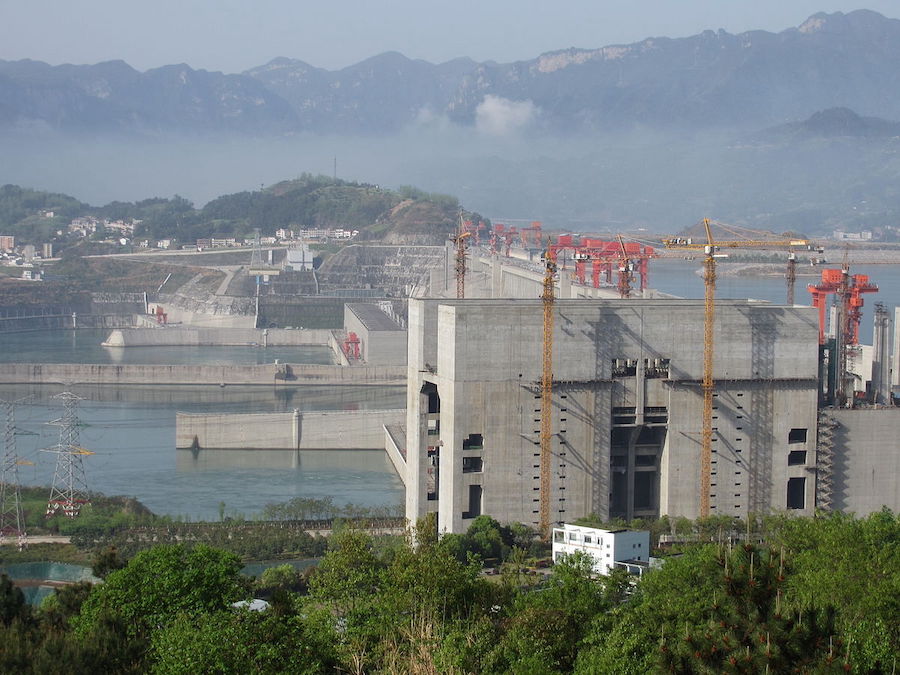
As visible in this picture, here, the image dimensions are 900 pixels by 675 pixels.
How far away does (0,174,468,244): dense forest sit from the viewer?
74.6 metres

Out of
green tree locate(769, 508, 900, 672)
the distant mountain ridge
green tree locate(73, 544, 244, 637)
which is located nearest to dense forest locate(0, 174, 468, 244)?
green tree locate(769, 508, 900, 672)

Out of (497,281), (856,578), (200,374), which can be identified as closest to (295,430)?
(200,374)

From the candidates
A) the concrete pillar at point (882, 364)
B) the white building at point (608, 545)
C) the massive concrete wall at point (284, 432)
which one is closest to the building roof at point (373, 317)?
the massive concrete wall at point (284, 432)

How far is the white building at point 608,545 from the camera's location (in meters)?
16.0

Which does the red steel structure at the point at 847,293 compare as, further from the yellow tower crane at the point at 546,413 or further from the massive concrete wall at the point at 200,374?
the massive concrete wall at the point at 200,374

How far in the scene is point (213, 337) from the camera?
51969 millimetres

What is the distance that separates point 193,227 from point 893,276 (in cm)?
3654

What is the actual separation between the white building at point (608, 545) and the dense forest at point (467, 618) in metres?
3.23

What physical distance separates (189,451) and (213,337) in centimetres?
2382

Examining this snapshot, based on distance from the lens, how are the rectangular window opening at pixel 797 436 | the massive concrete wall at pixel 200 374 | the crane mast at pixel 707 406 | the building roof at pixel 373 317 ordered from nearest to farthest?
the crane mast at pixel 707 406 → the rectangular window opening at pixel 797 436 → the massive concrete wall at pixel 200 374 → the building roof at pixel 373 317

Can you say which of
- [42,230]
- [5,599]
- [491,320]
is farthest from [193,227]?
[5,599]

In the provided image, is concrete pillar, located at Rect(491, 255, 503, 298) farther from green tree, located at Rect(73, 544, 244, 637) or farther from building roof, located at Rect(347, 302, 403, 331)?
green tree, located at Rect(73, 544, 244, 637)

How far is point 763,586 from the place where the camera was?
9062mm

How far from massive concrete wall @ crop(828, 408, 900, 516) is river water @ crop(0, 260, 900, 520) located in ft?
23.0
